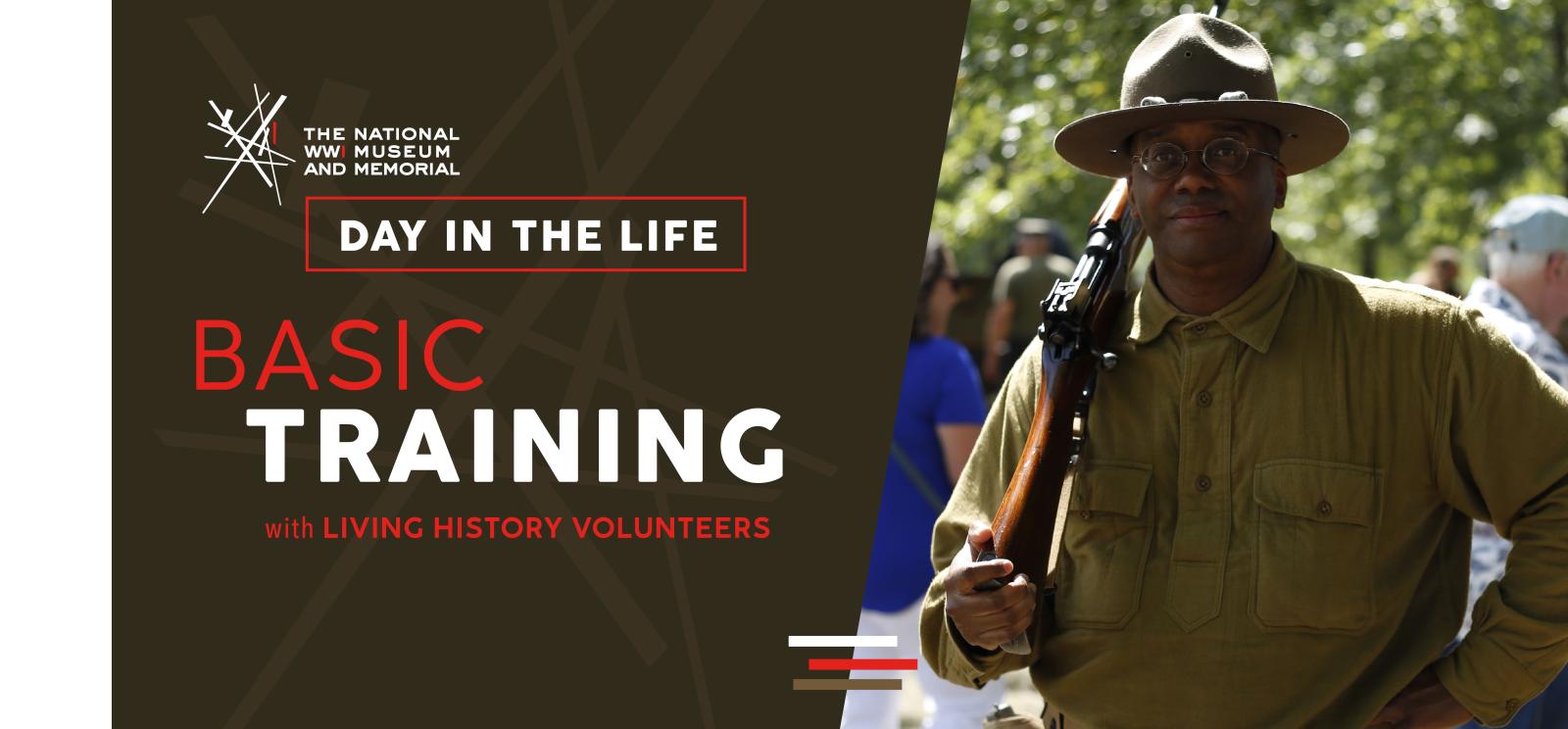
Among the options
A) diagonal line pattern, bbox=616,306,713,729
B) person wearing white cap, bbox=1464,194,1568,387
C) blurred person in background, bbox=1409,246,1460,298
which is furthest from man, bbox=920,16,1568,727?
blurred person in background, bbox=1409,246,1460,298

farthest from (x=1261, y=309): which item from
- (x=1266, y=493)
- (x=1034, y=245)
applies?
(x=1034, y=245)

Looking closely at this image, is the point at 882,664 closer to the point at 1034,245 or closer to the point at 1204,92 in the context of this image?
the point at 1034,245

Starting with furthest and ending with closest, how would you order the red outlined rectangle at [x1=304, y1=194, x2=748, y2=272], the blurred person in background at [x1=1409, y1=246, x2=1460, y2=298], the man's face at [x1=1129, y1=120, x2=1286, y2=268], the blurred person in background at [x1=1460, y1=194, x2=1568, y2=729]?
the blurred person in background at [x1=1409, y1=246, x2=1460, y2=298]
the red outlined rectangle at [x1=304, y1=194, x2=748, y2=272]
the blurred person in background at [x1=1460, y1=194, x2=1568, y2=729]
the man's face at [x1=1129, y1=120, x2=1286, y2=268]

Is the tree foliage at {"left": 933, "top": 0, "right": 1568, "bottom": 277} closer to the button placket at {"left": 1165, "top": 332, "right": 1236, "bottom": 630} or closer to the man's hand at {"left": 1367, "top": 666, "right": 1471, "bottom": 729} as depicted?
the button placket at {"left": 1165, "top": 332, "right": 1236, "bottom": 630}

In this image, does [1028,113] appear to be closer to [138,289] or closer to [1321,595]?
[138,289]

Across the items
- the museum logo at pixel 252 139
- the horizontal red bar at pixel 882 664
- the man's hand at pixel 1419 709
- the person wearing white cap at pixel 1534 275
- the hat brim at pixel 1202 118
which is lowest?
the horizontal red bar at pixel 882 664

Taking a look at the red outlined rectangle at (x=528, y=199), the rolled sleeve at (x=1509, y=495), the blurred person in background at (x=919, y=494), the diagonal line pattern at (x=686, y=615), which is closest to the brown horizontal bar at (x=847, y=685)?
the blurred person in background at (x=919, y=494)

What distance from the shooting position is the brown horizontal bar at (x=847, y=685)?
228 inches

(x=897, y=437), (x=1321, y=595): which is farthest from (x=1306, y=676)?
(x=897, y=437)

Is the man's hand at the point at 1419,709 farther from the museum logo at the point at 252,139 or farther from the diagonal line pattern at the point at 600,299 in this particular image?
the museum logo at the point at 252,139

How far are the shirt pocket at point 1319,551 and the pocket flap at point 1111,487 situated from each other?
0.67ft

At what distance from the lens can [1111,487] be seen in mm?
2854

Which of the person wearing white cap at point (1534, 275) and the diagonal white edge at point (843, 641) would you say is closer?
the person wearing white cap at point (1534, 275)

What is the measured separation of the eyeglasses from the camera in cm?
281
